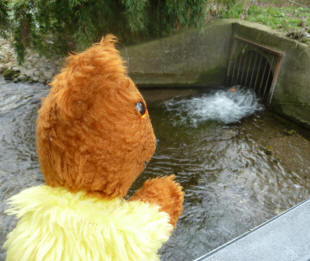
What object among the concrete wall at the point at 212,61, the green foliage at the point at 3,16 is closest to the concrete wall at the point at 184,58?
the concrete wall at the point at 212,61

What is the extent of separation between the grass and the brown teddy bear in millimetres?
3966

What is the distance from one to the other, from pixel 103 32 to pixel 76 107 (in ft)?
11.8

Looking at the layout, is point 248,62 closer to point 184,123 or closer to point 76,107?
point 184,123

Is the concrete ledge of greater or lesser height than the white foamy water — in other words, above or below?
above

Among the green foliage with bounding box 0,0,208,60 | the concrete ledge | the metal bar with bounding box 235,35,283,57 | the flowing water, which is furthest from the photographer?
the metal bar with bounding box 235,35,283,57

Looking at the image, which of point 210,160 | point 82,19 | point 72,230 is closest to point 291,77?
point 210,160

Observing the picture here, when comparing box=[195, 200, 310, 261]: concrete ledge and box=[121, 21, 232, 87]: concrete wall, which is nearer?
box=[195, 200, 310, 261]: concrete ledge

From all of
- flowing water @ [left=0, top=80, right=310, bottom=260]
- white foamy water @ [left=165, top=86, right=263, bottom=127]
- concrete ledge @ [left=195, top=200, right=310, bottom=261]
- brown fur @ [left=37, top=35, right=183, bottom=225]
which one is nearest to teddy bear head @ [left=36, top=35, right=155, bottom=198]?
brown fur @ [left=37, top=35, right=183, bottom=225]

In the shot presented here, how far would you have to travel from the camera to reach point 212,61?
5051mm

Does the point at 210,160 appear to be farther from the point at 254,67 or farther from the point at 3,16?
the point at 3,16

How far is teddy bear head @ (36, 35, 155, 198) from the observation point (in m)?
0.83

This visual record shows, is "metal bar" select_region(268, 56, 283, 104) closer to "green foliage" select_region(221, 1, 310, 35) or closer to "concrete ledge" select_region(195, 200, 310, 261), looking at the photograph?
"green foliage" select_region(221, 1, 310, 35)

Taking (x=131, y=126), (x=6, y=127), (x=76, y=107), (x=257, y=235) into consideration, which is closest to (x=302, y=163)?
(x=257, y=235)

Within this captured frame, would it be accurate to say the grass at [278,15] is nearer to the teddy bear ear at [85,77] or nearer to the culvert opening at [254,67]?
the culvert opening at [254,67]
